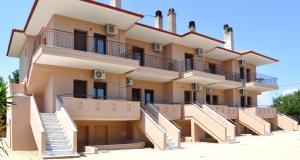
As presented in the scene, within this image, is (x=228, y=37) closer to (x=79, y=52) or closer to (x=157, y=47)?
(x=157, y=47)

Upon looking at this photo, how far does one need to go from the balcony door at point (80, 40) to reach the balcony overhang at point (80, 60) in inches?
50.5

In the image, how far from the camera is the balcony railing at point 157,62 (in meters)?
25.1

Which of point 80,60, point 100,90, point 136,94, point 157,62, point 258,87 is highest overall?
point 157,62

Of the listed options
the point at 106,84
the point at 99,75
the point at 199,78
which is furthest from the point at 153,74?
the point at 199,78

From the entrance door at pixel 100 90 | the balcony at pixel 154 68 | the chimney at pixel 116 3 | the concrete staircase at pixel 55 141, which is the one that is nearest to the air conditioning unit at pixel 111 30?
the chimney at pixel 116 3

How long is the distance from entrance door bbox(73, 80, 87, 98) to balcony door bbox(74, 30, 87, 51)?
218cm

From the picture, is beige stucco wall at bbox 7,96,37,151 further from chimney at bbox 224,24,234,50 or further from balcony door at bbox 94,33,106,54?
chimney at bbox 224,24,234,50

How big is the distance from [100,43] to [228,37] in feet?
62.4

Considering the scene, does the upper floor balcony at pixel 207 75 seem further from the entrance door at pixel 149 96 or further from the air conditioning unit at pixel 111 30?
the air conditioning unit at pixel 111 30

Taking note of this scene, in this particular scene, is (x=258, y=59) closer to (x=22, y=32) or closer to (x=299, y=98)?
(x=299, y=98)

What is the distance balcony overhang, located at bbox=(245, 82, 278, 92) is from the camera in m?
33.5

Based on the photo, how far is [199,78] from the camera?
1040 inches

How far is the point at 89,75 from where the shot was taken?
66.8 ft

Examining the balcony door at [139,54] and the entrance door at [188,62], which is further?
the entrance door at [188,62]
